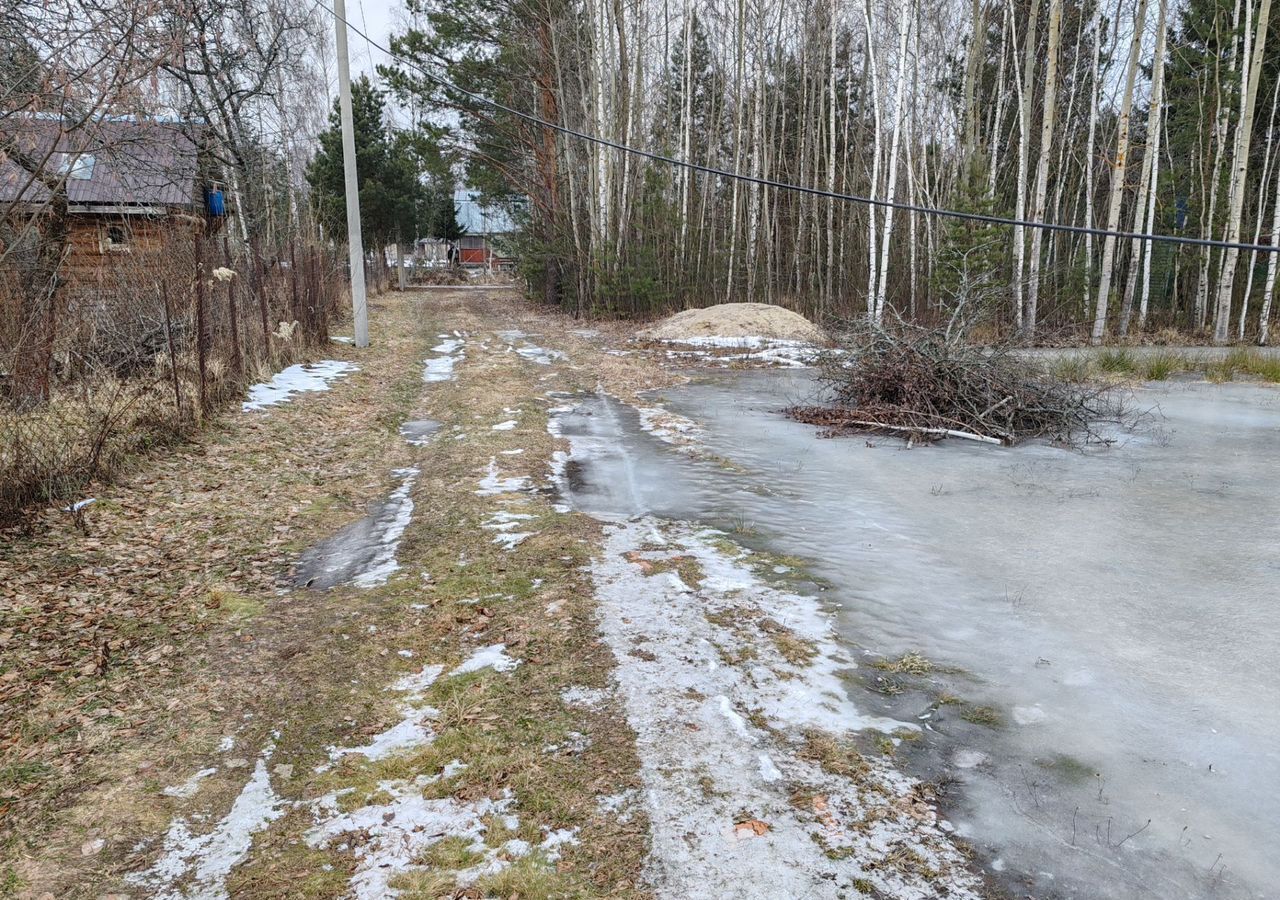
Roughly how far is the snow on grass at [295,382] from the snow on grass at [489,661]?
21.3ft

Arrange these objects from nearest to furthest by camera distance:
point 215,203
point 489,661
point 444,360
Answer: point 489,661 < point 444,360 < point 215,203

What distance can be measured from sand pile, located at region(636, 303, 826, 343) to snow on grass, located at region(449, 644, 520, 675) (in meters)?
13.8

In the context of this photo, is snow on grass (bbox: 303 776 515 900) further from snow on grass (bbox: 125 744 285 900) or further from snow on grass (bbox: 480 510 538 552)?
snow on grass (bbox: 480 510 538 552)

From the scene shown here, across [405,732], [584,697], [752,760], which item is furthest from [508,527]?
[752,760]

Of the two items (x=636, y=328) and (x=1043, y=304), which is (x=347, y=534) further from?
(x=1043, y=304)

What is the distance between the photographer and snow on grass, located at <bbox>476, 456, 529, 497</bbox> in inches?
246

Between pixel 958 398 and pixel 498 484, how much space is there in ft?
17.0

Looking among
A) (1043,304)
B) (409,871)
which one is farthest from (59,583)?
(1043,304)

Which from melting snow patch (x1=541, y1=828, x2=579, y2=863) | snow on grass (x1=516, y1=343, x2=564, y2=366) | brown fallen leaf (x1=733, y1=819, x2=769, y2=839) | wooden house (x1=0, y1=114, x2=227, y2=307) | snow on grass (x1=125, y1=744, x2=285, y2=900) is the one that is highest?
wooden house (x1=0, y1=114, x2=227, y2=307)

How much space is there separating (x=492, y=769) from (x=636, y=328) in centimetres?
1808

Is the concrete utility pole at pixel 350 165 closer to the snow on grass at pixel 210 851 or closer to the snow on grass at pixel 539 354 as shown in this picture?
the snow on grass at pixel 539 354

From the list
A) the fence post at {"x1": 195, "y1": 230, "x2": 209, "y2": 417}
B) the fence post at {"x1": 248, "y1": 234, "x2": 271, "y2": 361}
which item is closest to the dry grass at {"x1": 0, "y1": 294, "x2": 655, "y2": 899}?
the fence post at {"x1": 195, "y1": 230, "x2": 209, "y2": 417}

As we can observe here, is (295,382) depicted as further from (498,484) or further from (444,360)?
(498,484)

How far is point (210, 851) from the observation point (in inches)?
97.5
